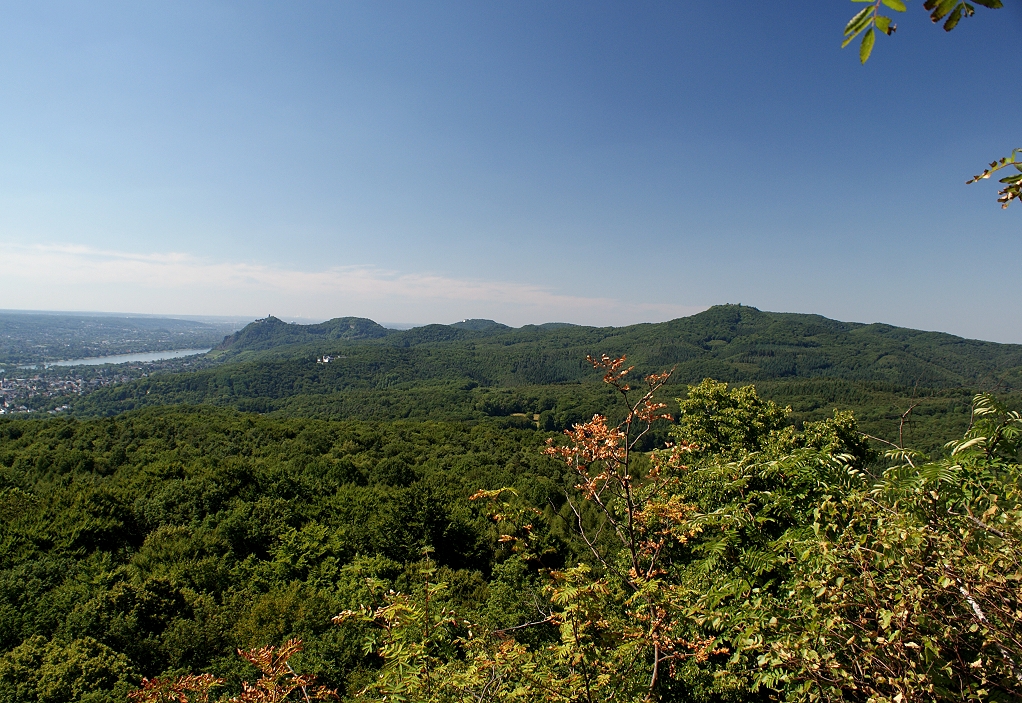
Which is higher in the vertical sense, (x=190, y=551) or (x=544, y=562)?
(x=190, y=551)

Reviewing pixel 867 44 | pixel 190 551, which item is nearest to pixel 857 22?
pixel 867 44

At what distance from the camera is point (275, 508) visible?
65.9 ft

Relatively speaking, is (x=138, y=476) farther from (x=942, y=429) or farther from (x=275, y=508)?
(x=942, y=429)

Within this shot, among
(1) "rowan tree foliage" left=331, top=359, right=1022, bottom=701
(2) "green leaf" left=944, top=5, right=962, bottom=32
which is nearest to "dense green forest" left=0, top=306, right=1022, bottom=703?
(1) "rowan tree foliage" left=331, top=359, right=1022, bottom=701

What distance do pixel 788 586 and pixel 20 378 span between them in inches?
8879

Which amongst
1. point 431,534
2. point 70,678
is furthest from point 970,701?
point 431,534

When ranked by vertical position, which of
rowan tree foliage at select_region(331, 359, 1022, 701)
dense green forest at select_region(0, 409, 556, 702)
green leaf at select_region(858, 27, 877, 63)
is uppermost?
green leaf at select_region(858, 27, 877, 63)

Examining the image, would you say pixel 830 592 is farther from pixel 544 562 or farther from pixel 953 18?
pixel 544 562

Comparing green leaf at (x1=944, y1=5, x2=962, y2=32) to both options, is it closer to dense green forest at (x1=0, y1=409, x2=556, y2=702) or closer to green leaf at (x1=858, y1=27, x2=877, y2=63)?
green leaf at (x1=858, y1=27, x2=877, y2=63)

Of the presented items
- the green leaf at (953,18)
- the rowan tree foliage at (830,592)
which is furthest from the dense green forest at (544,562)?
the green leaf at (953,18)

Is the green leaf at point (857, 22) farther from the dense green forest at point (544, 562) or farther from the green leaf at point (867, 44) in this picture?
the dense green forest at point (544, 562)

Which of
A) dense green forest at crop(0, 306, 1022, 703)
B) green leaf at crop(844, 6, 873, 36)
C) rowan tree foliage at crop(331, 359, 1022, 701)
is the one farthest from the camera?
dense green forest at crop(0, 306, 1022, 703)

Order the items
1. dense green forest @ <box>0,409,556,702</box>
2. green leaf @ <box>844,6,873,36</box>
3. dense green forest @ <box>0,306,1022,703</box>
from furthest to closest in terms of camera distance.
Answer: dense green forest @ <box>0,409,556,702</box> → dense green forest @ <box>0,306,1022,703</box> → green leaf @ <box>844,6,873,36</box>

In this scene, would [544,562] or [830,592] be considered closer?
[830,592]
